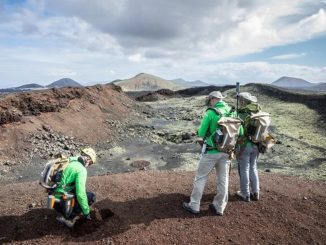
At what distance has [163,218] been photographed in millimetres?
7156

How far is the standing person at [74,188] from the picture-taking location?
6.32m

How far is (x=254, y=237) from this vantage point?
6.80 meters

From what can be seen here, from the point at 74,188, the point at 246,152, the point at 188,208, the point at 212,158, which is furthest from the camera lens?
the point at 246,152

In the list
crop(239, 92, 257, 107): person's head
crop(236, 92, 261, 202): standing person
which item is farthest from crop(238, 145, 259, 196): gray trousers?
crop(239, 92, 257, 107): person's head

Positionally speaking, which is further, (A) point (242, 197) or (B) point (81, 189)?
(A) point (242, 197)

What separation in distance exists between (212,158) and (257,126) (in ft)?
4.76

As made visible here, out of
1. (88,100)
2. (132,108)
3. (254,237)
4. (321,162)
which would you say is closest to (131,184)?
(254,237)

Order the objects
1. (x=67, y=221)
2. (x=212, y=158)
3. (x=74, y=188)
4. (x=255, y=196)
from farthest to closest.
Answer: (x=255, y=196)
(x=212, y=158)
(x=67, y=221)
(x=74, y=188)

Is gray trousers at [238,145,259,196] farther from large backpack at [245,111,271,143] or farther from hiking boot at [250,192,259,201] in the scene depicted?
large backpack at [245,111,271,143]

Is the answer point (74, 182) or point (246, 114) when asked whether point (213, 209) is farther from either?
point (74, 182)

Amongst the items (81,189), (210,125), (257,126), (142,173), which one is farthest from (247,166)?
(81,189)

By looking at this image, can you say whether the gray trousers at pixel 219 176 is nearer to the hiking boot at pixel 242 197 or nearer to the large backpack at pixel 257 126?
the hiking boot at pixel 242 197

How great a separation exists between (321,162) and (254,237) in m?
10.7

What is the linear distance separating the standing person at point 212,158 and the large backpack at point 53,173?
2628mm
